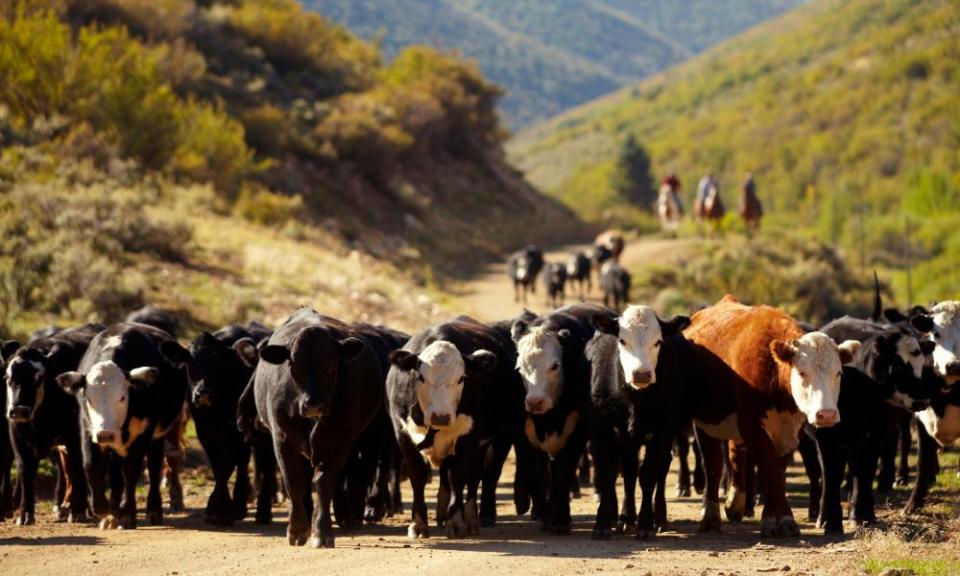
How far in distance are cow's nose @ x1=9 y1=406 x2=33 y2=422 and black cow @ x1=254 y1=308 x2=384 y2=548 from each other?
99.8 inches

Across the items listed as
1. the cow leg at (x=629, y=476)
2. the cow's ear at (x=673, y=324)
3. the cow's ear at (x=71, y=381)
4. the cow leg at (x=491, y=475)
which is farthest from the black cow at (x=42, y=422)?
the cow's ear at (x=673, y=324)

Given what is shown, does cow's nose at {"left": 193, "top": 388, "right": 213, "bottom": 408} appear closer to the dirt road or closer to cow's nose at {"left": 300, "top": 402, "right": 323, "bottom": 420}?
the dirt road

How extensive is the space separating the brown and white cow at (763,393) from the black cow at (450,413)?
2.14 m

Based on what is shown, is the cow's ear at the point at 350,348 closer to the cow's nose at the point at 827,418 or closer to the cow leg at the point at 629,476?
the cow leg at the point at 629,476

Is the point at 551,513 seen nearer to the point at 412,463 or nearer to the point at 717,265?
the point at 412,463

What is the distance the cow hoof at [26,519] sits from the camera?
14672 mm

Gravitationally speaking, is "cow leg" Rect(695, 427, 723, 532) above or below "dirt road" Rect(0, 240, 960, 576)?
above

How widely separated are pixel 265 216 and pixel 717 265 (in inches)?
510

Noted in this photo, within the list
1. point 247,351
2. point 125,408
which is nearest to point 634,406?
point 247,351

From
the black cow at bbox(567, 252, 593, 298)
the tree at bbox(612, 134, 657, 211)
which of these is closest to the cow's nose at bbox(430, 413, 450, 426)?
the black cow at bbox(567, 252, 593, 298)

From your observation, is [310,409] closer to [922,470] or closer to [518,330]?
[518,330]

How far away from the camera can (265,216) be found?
4178 centimetres

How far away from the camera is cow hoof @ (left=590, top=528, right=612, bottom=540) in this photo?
13.2m

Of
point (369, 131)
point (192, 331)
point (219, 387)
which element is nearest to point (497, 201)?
point (369, 131)
